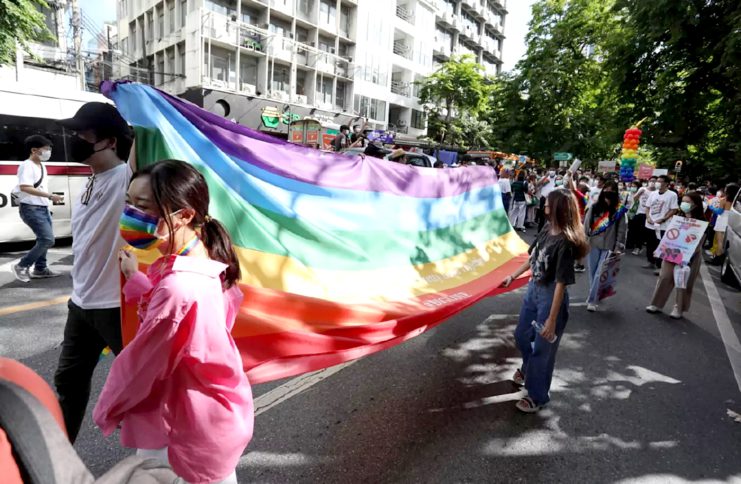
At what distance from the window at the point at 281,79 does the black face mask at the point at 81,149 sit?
1017 inches

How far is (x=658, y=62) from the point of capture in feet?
37.7

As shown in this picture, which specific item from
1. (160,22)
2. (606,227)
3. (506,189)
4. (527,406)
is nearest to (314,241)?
(527,406)

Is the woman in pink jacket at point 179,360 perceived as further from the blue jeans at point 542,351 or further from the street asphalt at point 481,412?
the blue jeans at point 542,351

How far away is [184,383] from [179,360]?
0.10 metres

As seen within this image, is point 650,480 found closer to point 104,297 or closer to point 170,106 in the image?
point 104,297

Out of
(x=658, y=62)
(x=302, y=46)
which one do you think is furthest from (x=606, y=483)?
(x=302, y=46)

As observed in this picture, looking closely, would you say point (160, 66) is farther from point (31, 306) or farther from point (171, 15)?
point (31, 306)

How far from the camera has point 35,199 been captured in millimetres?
5961

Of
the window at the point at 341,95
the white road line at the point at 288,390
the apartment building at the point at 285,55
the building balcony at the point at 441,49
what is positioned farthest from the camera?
the building balcony at the point at 441,49

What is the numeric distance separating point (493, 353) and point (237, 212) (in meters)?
3.00

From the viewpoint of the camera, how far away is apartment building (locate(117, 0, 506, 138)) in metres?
23.7

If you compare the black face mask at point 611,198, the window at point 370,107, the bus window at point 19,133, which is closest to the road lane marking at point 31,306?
the bus window at point 19,133

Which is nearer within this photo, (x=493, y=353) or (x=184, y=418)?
(x=184, y=418)

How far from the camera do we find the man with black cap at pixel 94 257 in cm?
232
